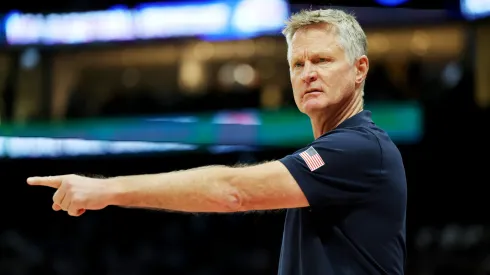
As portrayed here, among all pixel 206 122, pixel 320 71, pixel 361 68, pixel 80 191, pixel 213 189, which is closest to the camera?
pixel 80 191

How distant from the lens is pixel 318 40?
2629 mm

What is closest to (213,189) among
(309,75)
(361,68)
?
(309,75)

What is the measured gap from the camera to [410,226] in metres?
9.26

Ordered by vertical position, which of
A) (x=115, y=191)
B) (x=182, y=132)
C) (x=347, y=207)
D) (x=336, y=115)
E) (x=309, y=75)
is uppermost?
(x=309, y=75)

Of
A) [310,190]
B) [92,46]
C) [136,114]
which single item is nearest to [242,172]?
[310,190]

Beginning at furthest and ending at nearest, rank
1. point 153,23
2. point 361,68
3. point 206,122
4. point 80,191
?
point 153,23 → point 206,122 → point 361,68 → point 80,191

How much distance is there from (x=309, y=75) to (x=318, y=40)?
0.13 metres

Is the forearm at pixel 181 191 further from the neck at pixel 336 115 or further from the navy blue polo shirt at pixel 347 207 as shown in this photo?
the neck at pixel 336 115

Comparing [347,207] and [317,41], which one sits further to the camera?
[317,41]

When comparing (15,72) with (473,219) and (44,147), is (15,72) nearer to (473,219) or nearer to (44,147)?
(44,147)

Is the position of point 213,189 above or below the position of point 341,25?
below

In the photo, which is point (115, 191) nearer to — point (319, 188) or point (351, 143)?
point (319, 188)

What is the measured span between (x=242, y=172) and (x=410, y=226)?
23.8ft

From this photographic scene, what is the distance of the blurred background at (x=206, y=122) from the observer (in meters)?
9.27
